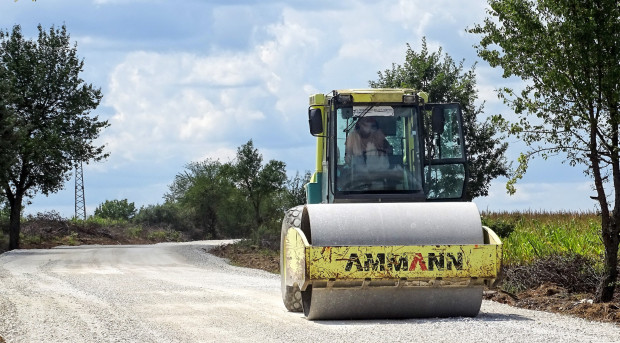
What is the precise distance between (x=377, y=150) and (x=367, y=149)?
0.54 ft

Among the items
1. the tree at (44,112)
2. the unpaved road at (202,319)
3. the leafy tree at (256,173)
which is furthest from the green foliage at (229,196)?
the unpaved road at (202,319)

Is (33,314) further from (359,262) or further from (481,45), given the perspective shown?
(481,45)

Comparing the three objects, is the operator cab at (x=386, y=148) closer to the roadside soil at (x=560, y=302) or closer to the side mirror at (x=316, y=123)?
the side mirror at (x=316, y=123)

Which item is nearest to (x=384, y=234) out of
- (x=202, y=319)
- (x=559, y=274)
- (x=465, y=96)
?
(x=202, y=319)

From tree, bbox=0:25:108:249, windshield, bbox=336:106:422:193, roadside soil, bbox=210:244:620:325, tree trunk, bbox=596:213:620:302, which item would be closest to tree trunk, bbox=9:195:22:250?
tree, bbox=0:25:108:249

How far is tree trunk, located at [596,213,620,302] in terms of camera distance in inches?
551

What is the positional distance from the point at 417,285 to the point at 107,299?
22.8ft

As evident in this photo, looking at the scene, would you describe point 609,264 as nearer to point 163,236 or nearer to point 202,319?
point 202,319

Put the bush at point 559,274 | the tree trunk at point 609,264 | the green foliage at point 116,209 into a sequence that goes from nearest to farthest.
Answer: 1. the tree trunk at point 609,264
2. the bush at point 559,274
3. the green foliage at point 116,209

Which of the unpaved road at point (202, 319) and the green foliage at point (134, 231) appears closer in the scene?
the unpaved road at point (202, 319)

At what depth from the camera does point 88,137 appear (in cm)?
4481

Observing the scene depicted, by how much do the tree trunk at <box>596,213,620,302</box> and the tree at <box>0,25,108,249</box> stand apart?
106 ft

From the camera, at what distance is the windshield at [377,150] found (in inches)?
532

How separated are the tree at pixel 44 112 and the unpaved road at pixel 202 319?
20833 millimetres
